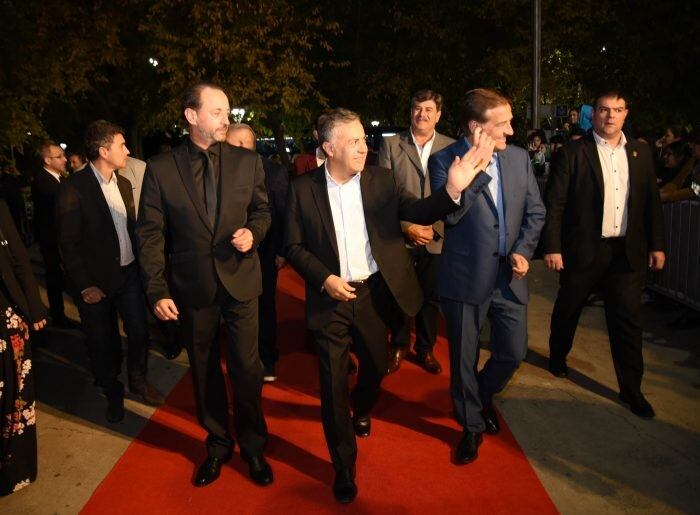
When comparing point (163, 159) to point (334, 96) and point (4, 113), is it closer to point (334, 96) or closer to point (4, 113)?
point (4, 113)

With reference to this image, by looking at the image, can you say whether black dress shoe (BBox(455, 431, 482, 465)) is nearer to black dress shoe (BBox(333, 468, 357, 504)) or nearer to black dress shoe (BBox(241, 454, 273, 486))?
black dress shoe (BBox(333, 468, 357, 504))

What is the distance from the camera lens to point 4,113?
11672 millimetres

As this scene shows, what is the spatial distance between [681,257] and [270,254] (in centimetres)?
438

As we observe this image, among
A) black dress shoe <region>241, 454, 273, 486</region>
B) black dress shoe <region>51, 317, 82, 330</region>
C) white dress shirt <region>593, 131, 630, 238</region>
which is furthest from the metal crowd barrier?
black dress shoe <region>51, 317, 82, 330</region>

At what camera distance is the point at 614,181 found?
14.3 feet

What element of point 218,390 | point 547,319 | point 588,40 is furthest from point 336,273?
point 588,40

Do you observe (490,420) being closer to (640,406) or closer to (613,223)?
(640,406)

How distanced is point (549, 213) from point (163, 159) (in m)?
2.67

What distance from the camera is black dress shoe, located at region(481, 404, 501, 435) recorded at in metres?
4.23

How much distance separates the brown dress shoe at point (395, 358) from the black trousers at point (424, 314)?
4 cm

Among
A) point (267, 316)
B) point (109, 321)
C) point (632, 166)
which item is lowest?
point (267, 316)

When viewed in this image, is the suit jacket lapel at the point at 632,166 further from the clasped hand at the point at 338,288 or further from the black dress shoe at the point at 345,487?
the black dress shoe at the point at 345,487

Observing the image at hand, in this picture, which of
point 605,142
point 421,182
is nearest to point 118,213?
point 421,182

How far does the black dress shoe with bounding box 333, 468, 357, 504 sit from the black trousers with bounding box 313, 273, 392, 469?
4 cm
